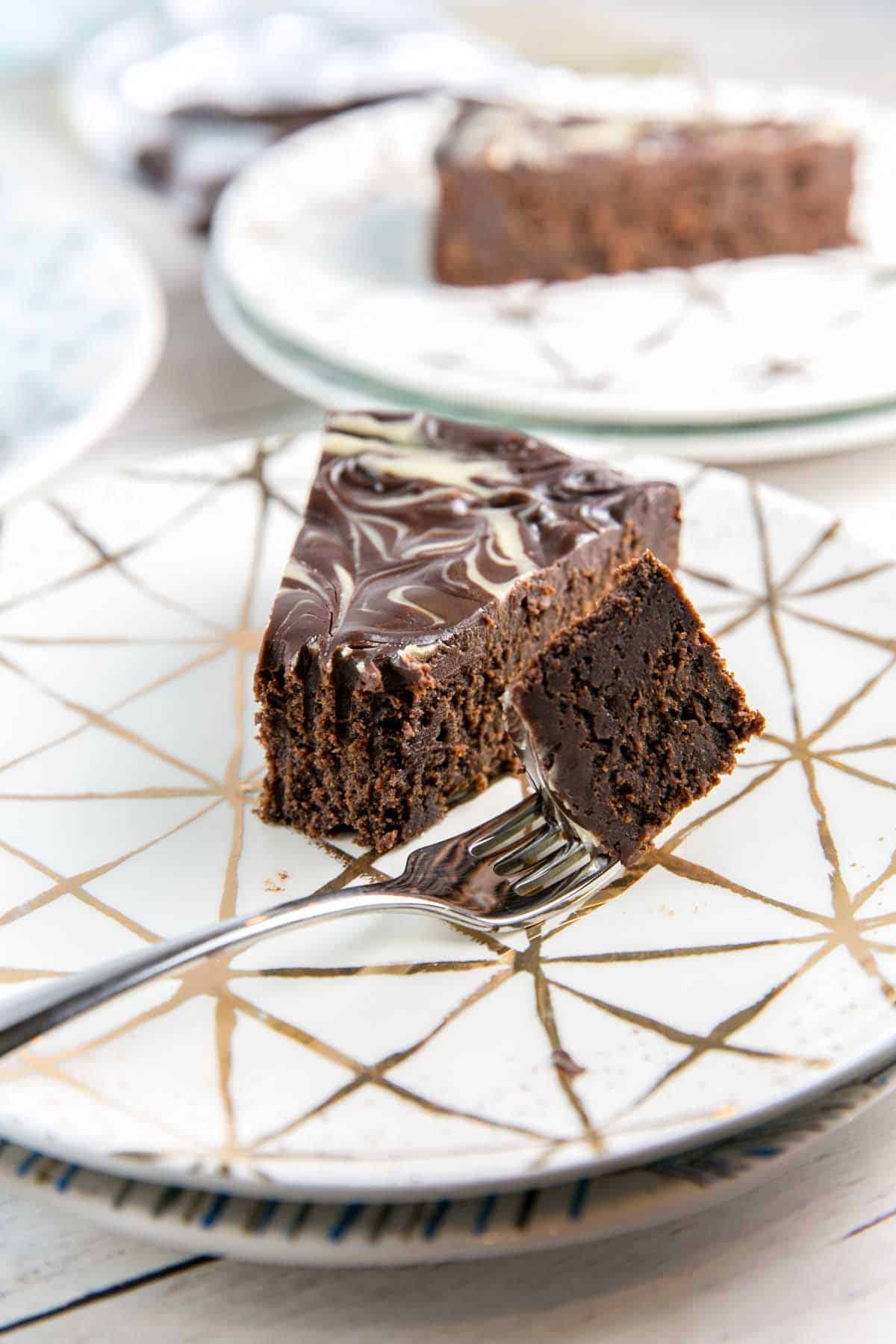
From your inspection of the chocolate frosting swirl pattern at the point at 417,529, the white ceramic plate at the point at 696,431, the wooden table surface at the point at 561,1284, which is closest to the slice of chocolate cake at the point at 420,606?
the chocolate frosting swirl pattern at the point at 417,529

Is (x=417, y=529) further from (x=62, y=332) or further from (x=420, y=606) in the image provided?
(x=62, y=332)

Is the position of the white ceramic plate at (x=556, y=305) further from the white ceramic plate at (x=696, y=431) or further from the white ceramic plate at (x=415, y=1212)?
the white ceramic plate at (x=415, y=1212)

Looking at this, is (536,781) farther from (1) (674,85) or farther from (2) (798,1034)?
(1) (674,85)

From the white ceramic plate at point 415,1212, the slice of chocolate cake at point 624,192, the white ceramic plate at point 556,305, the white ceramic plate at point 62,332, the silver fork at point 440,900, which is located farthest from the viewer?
the slice of chocolate cake at point 624,192

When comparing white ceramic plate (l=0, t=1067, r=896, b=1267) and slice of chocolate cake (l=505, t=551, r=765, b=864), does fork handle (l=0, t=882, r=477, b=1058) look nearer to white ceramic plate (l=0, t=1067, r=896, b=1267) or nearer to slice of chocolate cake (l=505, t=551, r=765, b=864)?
white ceramic plate (l=0, t=1067, r=896, b=1267)

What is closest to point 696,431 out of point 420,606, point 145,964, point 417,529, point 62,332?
point 417,529

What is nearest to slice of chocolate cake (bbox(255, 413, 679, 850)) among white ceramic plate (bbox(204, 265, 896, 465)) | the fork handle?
the fork handle
